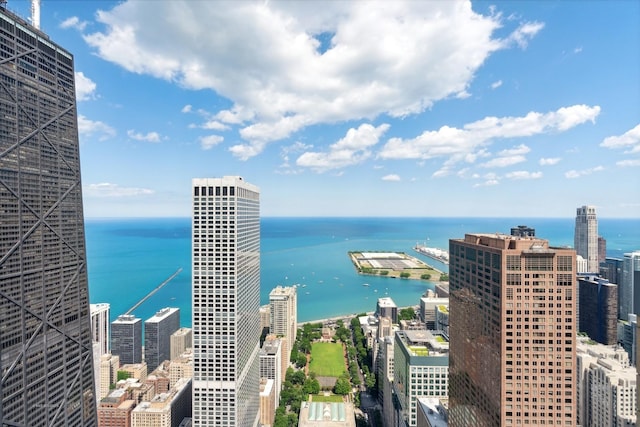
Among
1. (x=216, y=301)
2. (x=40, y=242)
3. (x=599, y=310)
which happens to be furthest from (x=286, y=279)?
(x=40, y=242)

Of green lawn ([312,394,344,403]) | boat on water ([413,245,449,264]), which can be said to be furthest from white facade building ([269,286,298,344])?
boat on water ([413,245,449,264])

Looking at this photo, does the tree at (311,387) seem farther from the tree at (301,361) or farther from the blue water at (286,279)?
the blue water at (286,279)

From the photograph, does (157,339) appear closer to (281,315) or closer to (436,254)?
(281,315)

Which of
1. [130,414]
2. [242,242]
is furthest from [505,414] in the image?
[130,414]

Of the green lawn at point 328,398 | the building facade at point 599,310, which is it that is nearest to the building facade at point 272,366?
the green lawn at point 328,398

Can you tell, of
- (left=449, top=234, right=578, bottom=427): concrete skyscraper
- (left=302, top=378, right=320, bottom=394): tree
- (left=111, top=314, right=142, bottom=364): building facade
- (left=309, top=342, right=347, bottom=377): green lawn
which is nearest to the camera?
(left=449, top=234, right=578, bottom=427): concrete skyscraper

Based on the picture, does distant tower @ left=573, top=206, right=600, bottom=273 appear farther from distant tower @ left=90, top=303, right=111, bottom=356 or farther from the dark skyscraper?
distant tower @ left=90, top=303, right=111, bottom=356
